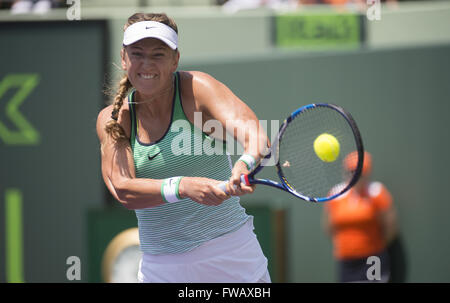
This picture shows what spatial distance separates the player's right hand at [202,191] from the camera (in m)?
2.56

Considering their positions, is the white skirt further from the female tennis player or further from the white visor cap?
the white visor cap

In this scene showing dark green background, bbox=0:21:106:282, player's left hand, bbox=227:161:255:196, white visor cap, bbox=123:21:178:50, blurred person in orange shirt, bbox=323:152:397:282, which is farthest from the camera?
dark green background, bbox=0:21:106:282

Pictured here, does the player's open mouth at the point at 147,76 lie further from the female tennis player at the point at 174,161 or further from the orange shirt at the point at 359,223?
the orange shirt at the point at 359,223

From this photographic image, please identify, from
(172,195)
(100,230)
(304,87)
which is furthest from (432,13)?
(172,195)

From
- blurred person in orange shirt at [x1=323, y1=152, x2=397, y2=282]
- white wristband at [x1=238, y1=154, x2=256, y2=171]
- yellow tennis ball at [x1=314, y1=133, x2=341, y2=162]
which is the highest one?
yellow tennis ball at [x1=314, y1=133, x2=341, y2=162]

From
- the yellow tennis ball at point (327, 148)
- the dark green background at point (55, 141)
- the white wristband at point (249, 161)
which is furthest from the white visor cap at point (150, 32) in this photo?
the dark green background at point (55, 141)

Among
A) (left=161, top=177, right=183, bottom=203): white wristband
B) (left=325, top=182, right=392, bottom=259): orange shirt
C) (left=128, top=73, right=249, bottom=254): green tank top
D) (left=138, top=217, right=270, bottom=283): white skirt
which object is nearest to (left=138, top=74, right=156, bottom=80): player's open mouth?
(left=128, top=73, right=249, bottom=254): green tank top

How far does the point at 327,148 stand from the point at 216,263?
62 centimetres

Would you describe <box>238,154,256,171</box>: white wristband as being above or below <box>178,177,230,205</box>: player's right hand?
above

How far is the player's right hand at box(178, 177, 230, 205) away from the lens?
2.56 metres

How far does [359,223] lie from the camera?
5.57 m
